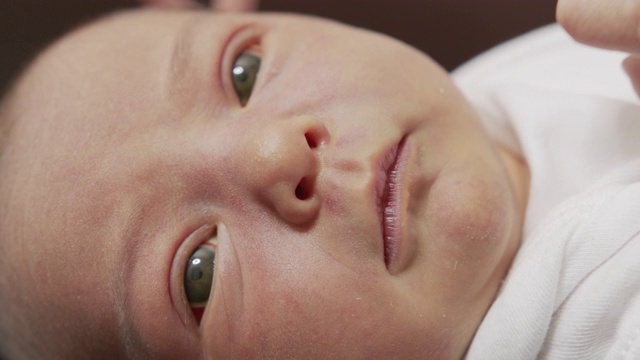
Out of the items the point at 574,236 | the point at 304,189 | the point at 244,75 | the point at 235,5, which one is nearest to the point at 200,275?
the point at 304,189

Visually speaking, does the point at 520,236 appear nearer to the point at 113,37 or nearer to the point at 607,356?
the point at 607,356

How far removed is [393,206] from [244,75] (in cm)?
28

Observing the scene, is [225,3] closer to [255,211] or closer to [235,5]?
[235,5]

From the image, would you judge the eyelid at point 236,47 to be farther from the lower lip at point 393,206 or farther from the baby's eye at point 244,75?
the lower lip at point 393,206

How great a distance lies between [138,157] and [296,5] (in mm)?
883

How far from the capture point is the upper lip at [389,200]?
752mm

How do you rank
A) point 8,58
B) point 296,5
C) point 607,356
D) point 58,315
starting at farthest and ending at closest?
point 296,5
point 8,58
point 58,315
point 607,356

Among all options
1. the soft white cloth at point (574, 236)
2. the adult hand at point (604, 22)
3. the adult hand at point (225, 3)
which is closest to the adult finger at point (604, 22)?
the adult hand at point (604, 22)

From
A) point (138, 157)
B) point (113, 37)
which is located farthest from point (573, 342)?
point (113, 37)

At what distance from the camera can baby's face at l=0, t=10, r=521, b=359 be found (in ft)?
2.44

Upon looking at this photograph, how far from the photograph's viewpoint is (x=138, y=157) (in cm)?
79

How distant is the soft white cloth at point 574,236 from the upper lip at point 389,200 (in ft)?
0.52

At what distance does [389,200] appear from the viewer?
0.77 metres

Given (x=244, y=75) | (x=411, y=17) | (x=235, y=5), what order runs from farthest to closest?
(x=411, y=17), (x=235, y=5), (x=244, y=75)
